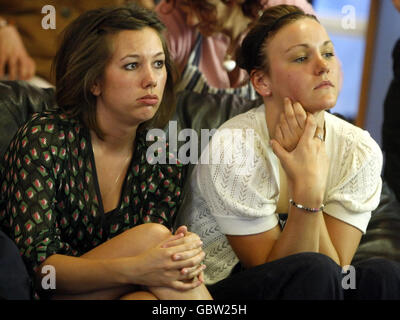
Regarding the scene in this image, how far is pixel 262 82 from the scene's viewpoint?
1449mm

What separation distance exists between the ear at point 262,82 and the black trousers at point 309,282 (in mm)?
420

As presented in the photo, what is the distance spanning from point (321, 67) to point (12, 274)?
79 cm

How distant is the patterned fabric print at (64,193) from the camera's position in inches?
50.1

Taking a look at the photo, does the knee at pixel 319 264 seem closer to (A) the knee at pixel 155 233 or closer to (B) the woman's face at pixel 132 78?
(A) the knee at pixel 155 233

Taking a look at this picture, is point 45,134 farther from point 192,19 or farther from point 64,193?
point 192,19

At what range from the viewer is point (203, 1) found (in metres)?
2.10

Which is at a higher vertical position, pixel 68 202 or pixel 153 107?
pixel 153 107

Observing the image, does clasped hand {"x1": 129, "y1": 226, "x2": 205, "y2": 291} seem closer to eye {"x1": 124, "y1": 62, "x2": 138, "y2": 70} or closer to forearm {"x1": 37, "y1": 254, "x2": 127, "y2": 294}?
forearm {"x1": 37, "y1": 254, "x2": 127, "y2": 294}

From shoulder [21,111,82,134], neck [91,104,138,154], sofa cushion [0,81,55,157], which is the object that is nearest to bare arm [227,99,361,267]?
neck [91,104,138,154]

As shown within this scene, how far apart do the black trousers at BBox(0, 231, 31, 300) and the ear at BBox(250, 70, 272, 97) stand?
68cm

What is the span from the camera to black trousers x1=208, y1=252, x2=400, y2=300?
1.20 metres

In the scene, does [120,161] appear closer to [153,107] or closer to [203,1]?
[153,107]

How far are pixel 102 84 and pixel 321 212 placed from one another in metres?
0.59
